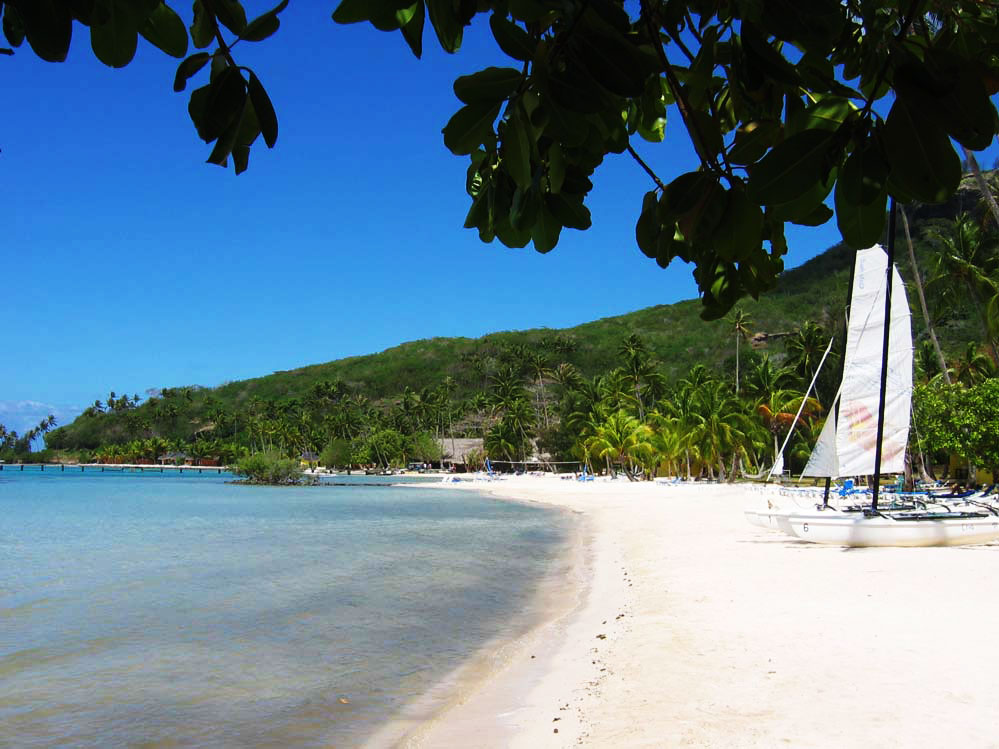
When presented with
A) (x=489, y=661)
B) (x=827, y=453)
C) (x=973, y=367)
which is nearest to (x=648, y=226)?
(x=489, y=661)

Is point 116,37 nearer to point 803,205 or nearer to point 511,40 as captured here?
point 511,40

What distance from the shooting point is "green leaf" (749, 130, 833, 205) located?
80cm

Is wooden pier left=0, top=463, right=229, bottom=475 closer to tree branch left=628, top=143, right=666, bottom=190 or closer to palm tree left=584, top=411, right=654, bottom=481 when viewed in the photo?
palm tree left=584, top=411, right=654, bottom=481

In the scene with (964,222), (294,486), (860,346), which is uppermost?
(964,222)

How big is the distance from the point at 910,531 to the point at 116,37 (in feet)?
44.8

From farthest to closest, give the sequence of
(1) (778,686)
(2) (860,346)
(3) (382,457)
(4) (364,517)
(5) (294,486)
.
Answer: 1. (3) (382,457)
2. (5) (294,486)
3. (4) (364,517)
4. (2) (860,346)
5. (1) (778,686)

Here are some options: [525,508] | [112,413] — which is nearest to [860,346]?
[525,508]

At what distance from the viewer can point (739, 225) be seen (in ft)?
3.17

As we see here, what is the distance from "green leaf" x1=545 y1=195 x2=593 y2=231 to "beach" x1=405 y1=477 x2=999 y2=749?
428 centimetres

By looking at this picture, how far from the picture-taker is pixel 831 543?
12914 millimetres

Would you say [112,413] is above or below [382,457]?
above

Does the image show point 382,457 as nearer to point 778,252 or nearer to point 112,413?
point 112,413

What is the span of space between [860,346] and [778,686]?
10.9 meters

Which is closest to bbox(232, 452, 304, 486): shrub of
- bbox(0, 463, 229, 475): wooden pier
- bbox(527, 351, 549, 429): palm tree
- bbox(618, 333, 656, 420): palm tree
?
bbox(527, 351, 549, 429): palm tree
